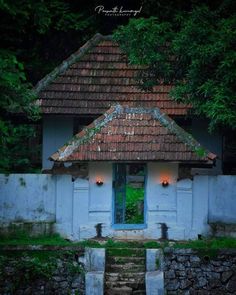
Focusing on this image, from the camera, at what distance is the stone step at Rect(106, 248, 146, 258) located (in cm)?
1225

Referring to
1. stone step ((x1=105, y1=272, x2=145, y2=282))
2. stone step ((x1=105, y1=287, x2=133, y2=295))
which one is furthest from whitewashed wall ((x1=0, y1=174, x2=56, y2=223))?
stone step ((x1=105, y1=287, x2=133, y2=295))

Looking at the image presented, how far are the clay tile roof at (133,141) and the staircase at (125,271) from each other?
2.18m

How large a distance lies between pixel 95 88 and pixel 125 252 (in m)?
5.68

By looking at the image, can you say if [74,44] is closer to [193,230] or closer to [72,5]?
[72,5]

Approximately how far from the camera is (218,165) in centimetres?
1619

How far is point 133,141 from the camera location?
13.2m

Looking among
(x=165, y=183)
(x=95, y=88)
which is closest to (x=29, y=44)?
(x=95, y=88)

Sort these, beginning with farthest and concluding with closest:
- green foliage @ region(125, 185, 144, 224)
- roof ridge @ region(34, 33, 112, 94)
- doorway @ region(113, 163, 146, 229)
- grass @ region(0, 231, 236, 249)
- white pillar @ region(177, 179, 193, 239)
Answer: roof ridge @ region(34, 33, 112, 94) < green foliage @ region(125, 185, 144, 224) < doorway @ region(113, 163, 146, 229) < white pillar @ region(177, 179, 193, 239) < grass @ region(0, 231, 236, 249)

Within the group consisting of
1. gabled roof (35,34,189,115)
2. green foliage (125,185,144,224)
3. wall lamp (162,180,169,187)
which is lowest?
green foliage (125,185,144,224)

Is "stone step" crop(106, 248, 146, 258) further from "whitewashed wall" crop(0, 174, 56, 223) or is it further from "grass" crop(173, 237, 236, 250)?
"whitewashed wall" crop(0, 174, 56, 223)

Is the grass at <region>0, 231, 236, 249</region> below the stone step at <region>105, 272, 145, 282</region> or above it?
above

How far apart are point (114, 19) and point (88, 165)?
8.51 m

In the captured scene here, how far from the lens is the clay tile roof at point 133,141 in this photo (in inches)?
508

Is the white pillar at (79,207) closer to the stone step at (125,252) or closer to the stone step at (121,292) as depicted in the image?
the stone step at (125,252)
